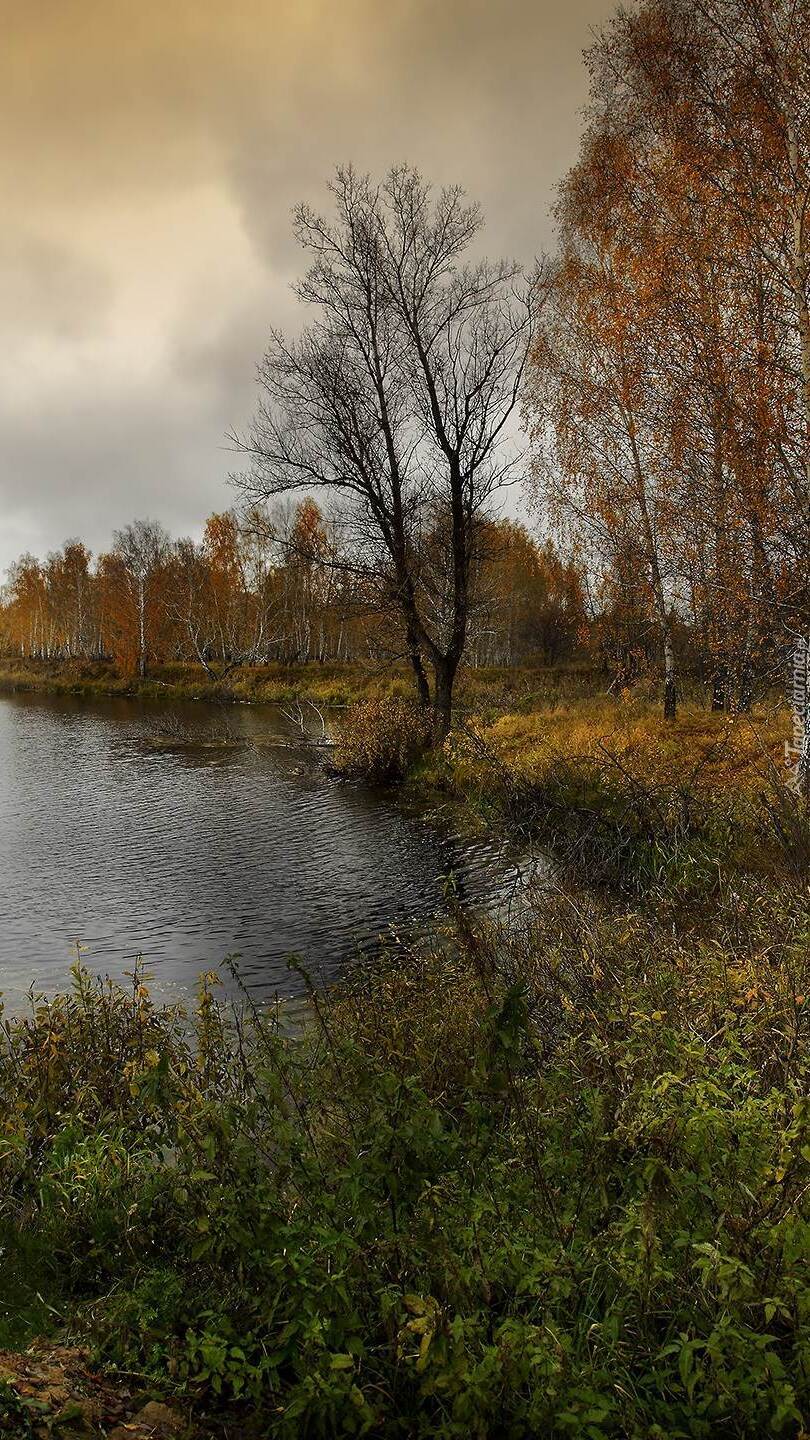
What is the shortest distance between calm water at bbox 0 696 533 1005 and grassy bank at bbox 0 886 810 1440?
1.22 m

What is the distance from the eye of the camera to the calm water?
895 cm

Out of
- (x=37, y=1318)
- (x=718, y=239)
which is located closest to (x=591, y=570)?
(x=718, y=239)

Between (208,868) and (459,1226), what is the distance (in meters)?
9.82

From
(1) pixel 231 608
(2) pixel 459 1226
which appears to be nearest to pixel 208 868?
(2) pixel 459 1226

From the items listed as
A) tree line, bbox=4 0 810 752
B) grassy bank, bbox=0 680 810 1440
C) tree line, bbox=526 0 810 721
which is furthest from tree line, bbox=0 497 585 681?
grassy bank, bbox=0 680 810 1440

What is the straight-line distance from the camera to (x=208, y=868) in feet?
40.0

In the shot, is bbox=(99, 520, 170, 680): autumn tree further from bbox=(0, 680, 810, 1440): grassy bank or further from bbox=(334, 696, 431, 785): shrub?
bbox=(0, 680, 810, 1440): grassy bank

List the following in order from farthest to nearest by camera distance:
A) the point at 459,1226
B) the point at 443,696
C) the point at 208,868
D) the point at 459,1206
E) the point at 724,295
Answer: the point at 443,696 < the point at 208,868 < the point at 724,295 < the point at 459,1206 < the point at 459,1226

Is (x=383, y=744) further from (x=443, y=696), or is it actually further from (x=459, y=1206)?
(x=459, y=1206)

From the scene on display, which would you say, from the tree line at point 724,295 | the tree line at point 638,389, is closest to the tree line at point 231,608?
the tree line at point 638,389

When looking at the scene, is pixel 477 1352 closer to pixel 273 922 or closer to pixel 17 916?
pixel 273 922

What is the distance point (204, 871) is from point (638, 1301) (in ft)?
33.2

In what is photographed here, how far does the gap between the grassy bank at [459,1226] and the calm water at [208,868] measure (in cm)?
122

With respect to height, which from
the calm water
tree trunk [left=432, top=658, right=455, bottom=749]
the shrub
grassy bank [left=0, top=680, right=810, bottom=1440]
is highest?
tree trunk [left=432, top=658, right=455, bottom=749]
